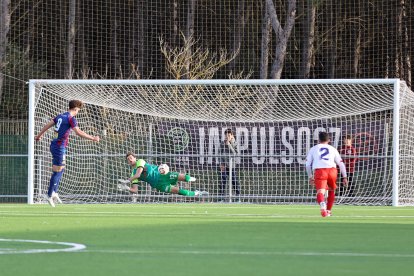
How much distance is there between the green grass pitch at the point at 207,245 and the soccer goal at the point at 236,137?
8732mm

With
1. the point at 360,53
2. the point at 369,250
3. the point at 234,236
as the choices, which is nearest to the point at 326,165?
the point at 234,236

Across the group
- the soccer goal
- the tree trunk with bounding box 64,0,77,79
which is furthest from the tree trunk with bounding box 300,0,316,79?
the soccer goal

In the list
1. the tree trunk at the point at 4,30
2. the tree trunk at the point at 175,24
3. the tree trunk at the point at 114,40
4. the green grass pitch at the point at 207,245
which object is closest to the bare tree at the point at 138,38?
the tree trunk at the point at 114,40

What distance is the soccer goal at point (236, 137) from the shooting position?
2512 centimetres

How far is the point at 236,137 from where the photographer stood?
90.7ft

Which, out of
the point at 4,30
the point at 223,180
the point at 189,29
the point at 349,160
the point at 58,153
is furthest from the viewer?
the point at 189,29

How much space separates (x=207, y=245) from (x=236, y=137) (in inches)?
673

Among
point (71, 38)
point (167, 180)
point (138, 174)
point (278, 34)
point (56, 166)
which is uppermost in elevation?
point (71, 38)

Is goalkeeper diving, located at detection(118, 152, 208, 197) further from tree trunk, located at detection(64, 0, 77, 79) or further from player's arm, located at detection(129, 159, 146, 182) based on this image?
tree trunk, located at detection(64, 0, 77, 79)

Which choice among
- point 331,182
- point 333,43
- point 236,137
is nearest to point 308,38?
point 333,43

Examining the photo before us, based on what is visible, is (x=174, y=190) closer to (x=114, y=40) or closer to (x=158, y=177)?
(x=158, y=177)

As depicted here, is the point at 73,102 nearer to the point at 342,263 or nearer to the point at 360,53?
the point at 342,263

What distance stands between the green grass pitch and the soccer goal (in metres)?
8.73

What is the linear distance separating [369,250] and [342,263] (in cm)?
139
